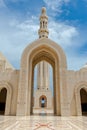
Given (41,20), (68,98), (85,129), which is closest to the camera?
(85,129)

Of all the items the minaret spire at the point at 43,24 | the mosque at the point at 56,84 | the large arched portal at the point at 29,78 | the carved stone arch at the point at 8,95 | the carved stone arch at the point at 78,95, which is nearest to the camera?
the large arched portal at the point at 29,78

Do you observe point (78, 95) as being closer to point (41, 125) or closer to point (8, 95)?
point (8, 95)

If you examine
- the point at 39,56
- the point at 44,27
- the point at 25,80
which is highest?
the point at 44,27

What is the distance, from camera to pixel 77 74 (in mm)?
15930

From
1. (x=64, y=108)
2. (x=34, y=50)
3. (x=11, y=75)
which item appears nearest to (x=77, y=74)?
(x=64, y=108)

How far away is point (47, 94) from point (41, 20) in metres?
17.6

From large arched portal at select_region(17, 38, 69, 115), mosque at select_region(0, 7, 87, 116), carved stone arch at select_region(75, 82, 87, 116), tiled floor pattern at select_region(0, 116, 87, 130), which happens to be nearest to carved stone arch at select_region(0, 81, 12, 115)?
mosque at select_region(0, 7, 87, 116)

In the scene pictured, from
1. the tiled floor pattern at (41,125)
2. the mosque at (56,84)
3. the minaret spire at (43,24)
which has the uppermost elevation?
the minaret spire at (43,24)

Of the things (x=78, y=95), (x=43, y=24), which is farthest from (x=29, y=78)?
(x=43, y=24)

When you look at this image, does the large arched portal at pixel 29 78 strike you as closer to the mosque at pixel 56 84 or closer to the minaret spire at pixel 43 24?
the mosque at pixel 56 84

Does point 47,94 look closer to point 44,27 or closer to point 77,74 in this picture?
point 44,27

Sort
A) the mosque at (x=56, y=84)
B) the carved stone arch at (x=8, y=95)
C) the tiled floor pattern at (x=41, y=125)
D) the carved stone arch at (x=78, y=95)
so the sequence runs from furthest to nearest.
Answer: the carved stone arch at (x=8, y=95)
the carved stone arch at (x=78, y=95)
the mosque at (x=56, y=84)
the tiled floor pattern at (x=41, y=125)

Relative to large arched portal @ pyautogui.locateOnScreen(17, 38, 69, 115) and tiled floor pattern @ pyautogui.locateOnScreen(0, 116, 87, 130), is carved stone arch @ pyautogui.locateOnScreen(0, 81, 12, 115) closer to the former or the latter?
large arched portal @ pyautogui.locateOnScreen(17, 38, 69, 115)

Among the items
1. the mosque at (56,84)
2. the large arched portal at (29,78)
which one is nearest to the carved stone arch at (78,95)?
the mosque at (56,84)
